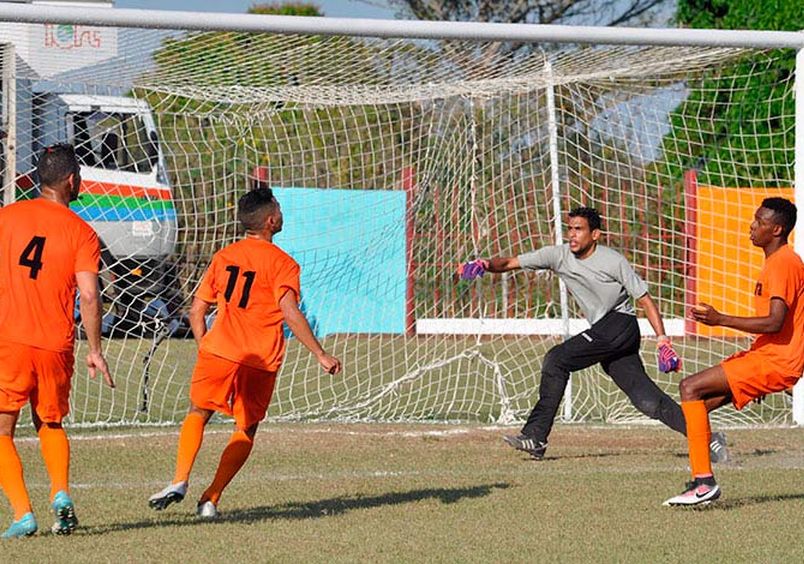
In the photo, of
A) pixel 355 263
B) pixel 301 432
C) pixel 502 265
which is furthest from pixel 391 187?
pixel 502 265

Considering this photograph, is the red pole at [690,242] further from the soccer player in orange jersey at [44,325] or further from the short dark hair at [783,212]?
the soccer player in orange jersey at [44,325]

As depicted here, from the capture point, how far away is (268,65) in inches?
517

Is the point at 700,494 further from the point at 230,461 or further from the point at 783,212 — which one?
the point at 230,461

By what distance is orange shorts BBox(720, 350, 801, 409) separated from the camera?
26.0ft

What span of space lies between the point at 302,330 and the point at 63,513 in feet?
4.73

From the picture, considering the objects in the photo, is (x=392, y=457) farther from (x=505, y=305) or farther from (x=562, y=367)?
(x=505, y=305)

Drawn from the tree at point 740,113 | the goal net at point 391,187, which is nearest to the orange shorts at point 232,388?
the goal net at point 391,187

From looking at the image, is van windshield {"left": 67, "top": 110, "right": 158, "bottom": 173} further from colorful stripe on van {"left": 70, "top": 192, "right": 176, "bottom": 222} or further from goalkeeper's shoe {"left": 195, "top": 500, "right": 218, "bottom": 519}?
goalkeeper's shoe {"left": 195, "top": 500, "right": 218, "bottom": 519}

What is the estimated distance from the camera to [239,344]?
299 inches

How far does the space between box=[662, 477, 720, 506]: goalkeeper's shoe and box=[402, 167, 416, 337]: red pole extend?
23.2 feet

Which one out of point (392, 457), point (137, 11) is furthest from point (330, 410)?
point (137, 11)

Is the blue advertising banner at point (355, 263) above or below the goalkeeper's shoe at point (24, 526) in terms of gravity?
above

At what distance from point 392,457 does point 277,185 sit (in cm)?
695

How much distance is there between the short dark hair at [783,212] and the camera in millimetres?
8023
